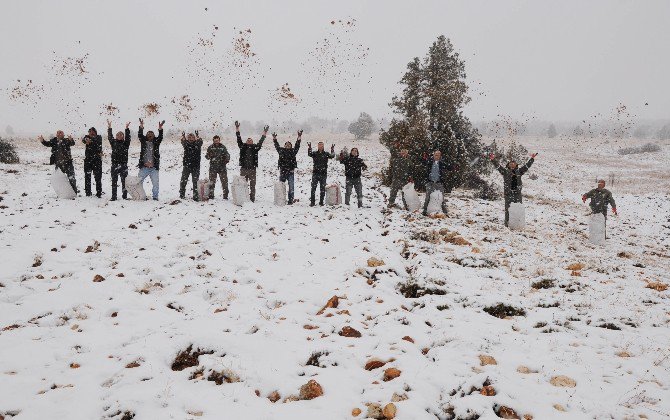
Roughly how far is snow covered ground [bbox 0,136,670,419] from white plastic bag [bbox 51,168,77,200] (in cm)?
95

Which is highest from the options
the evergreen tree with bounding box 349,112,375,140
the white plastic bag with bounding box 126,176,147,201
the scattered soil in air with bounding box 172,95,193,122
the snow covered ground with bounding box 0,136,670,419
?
the evergreen tree with bounding box 349,112,375,140

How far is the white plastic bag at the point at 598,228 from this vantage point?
40.0 feet

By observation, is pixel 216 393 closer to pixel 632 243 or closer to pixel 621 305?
pixel 621 305

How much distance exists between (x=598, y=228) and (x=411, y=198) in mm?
6086

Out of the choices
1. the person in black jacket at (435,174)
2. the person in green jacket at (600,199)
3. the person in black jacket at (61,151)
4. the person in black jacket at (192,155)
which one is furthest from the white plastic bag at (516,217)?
the person in black jacket at (61,151)

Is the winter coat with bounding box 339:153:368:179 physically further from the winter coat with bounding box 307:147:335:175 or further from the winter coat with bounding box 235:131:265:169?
the winter coat with bounding box 235:131:265:169

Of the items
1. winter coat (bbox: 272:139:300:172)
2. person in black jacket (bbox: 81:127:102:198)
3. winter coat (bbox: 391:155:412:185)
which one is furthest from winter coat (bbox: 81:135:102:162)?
winter coat (bbox: 391:155:412:185)

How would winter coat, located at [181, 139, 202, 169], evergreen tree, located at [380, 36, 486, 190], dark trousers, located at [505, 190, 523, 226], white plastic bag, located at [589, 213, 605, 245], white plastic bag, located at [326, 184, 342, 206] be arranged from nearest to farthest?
white plastic bag, located at [589, 213, 605, 245] < dark trousers, located at [505, 190, 523, 226] < winter coat, located at [181, 139, 202, 169] < white plastic bag, located at [326, 184, 342, 206] < evergreen tree, located at [380, 36, 486, 190]

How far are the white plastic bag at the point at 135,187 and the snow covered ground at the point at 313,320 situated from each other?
5.39 feet

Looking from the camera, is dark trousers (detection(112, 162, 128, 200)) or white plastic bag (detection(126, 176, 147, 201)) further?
white plastic bag (detection(126, 176, 147, 201))

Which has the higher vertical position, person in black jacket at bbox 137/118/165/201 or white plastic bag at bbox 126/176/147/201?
person in black jacket at bbox 137/118/165/201

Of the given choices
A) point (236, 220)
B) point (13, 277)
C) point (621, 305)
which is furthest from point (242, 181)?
point (621, 305)

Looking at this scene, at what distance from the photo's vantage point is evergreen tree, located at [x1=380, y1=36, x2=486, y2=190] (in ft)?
60.4

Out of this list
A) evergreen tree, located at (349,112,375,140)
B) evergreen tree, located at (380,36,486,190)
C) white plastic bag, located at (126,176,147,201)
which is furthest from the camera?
evergreen tree, located at (349,112,375,140)
